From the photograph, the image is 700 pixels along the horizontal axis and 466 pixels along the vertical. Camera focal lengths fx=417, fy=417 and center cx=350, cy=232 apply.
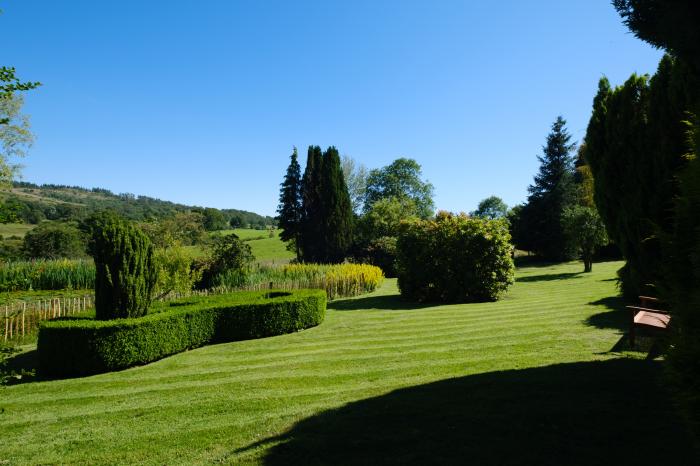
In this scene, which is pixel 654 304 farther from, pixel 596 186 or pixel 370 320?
pixel 370 320

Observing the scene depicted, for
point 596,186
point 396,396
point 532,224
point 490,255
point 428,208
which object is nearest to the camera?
point 396,396

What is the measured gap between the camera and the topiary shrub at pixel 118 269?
9500 millimetres

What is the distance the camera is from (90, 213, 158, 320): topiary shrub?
950 cm

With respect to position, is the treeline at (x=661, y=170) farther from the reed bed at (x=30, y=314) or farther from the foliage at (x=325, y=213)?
the foliage at (x=325, y=213)

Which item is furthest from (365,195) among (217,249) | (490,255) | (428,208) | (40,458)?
(40,458)

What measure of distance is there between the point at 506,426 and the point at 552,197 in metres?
37.1

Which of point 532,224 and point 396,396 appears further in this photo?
point 532,224

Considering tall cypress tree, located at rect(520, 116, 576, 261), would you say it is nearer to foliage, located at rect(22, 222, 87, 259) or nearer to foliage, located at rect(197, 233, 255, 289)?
foliage, located at rect(197, 233, 255, 289)

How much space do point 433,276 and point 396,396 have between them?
37.8 feet

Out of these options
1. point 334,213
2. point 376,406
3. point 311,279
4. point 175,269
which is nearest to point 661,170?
point 376,406

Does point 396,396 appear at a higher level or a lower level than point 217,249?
lower

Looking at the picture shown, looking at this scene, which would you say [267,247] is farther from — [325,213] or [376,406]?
[376,406]

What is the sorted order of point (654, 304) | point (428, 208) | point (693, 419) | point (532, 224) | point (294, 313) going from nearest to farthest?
point (693, 419)
point (654, 304)
point (294, 313)
point (532, 224)
point (428, 208)

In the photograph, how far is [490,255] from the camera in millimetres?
16453
